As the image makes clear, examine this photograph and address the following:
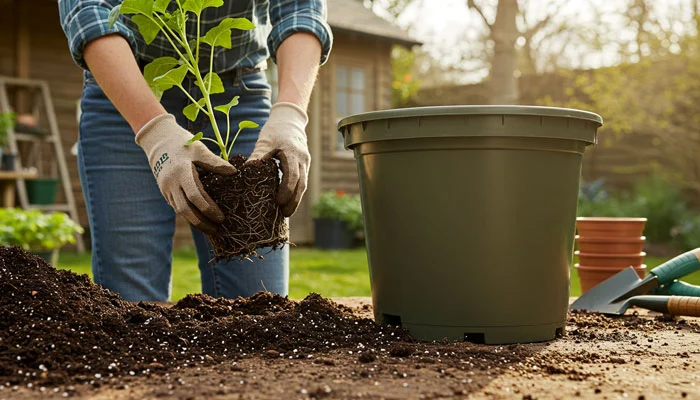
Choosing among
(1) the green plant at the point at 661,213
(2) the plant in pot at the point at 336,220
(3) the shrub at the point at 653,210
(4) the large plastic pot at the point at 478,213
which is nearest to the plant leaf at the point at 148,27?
(4) the large plastic pot at the point at 478,213

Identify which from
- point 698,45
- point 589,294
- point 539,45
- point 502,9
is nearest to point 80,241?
point 502,9

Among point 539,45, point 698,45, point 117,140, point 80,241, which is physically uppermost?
point 539,45

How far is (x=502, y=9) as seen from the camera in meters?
6.46

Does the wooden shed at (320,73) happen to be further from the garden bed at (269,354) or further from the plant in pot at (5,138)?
the garden bed at (269,354)

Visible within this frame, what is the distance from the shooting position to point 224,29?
70.8 inches

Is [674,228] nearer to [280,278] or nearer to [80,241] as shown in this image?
[80,241]

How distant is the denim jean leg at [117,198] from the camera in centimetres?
219

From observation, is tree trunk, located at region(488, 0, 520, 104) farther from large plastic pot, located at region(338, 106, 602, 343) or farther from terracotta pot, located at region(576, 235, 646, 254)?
large plastic pot, located at region(338, 106, 602, 343)

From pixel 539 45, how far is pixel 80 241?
35.0ft

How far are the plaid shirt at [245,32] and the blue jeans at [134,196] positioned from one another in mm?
74

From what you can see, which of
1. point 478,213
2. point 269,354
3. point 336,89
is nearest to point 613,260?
point 478,213

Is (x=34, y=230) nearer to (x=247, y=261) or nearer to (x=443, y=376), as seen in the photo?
(x=247, y=261)

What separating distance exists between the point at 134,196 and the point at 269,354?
983 millimetres

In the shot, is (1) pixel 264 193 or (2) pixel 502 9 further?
(2) pixel 502 9
